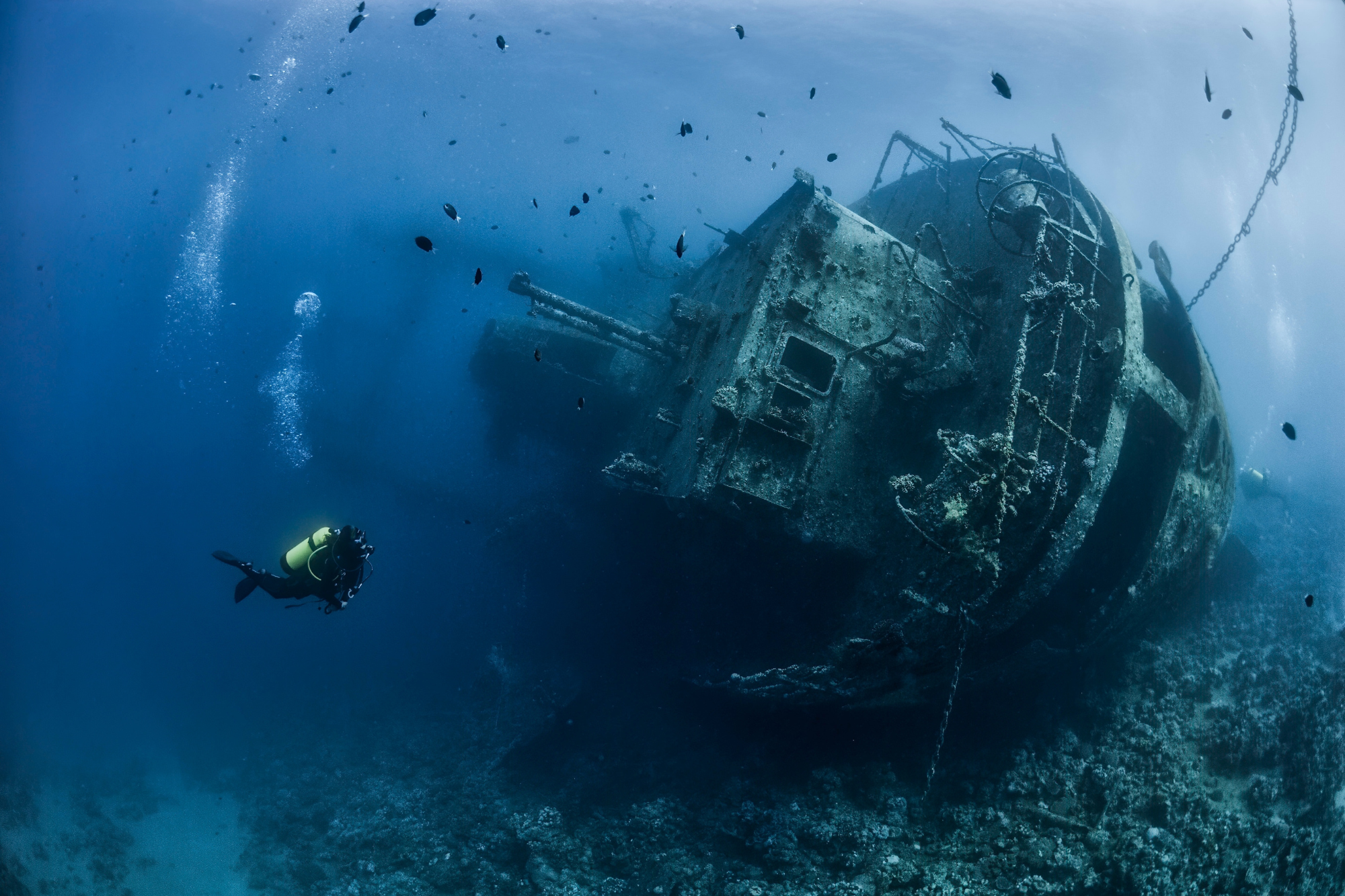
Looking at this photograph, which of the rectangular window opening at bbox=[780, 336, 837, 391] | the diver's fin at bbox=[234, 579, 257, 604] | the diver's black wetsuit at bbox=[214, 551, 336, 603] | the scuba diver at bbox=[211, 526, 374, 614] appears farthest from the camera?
the rectangular window opening at bbox=[780, 336, 837, 391]

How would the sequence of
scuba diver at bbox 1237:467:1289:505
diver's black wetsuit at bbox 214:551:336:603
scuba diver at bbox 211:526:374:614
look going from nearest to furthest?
1. scuba diver at bbox 211:526:374:614
2. diver's black wetsuit at bbox 214:551:336:603
3. scuba diver at bbox 1237:467:1289:505

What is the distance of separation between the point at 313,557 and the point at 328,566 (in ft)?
0.56

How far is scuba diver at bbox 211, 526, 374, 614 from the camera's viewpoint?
201 inches

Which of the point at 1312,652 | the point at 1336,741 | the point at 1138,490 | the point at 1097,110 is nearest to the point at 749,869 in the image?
the point at 1138,490

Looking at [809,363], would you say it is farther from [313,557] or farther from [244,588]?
[244,588]

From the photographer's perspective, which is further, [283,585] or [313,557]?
[283,585]

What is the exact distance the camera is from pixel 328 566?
5.15 m

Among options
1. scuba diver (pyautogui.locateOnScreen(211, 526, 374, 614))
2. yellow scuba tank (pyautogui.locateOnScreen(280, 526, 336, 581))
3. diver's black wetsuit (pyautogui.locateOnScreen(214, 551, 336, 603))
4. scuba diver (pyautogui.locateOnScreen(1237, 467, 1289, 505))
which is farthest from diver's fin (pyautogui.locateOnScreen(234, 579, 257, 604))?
scuba diver (pyautogui.locateOnScreen(1237, 467, 1289, 505))

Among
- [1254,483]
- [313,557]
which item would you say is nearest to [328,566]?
[313,557]

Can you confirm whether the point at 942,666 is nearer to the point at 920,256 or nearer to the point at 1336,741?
the point at 920,256

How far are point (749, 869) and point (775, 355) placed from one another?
5.90 m

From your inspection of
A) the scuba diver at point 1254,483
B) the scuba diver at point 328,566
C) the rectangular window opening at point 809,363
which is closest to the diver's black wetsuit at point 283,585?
the scuba diver at point 328,566

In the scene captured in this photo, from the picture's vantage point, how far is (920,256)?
7.29m

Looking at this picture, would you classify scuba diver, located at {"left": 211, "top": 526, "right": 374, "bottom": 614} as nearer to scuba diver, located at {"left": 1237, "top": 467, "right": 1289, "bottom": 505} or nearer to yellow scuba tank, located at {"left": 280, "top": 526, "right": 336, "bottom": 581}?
yellow scuba tank, located at {"left": 280, "top": 526, "right": 336, "bottom": 581}
